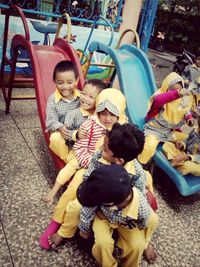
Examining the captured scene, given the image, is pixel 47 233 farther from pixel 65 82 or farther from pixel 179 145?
pixel 179 145

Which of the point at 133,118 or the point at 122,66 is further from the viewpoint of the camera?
the point at 122,66

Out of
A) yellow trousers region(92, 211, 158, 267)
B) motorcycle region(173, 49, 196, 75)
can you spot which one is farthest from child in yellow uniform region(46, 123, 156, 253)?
motorcycle region(173, 49, 196, 75)

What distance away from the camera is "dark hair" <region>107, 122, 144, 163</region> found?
165 cm

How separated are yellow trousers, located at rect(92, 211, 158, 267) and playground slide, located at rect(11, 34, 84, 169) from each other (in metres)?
1.22

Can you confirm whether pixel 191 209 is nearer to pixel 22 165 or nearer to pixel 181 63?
pixel 22 165

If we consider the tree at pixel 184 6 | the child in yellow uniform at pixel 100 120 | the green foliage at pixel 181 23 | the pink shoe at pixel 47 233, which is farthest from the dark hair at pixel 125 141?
the tree at pixel 184 6

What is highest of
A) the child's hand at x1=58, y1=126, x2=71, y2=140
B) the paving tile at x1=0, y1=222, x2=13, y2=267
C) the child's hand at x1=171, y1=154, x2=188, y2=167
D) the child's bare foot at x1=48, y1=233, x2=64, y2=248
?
the child's hand at x1=58, y1=126, x2=71, y2=140

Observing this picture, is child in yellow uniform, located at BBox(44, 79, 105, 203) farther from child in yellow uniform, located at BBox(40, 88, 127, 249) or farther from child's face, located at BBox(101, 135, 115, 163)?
child's face, located at BBox(101, 135, 115, 163)

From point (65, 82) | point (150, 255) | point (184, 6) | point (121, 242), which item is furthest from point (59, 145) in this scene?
point (184, 6)

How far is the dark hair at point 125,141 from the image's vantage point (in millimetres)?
1653

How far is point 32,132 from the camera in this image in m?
3.68

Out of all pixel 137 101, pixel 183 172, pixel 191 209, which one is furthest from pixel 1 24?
pixel 191 209

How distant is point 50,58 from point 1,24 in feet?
5.36

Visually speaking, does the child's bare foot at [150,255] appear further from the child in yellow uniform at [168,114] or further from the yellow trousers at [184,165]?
the child in yellow uniform at [168,114]
